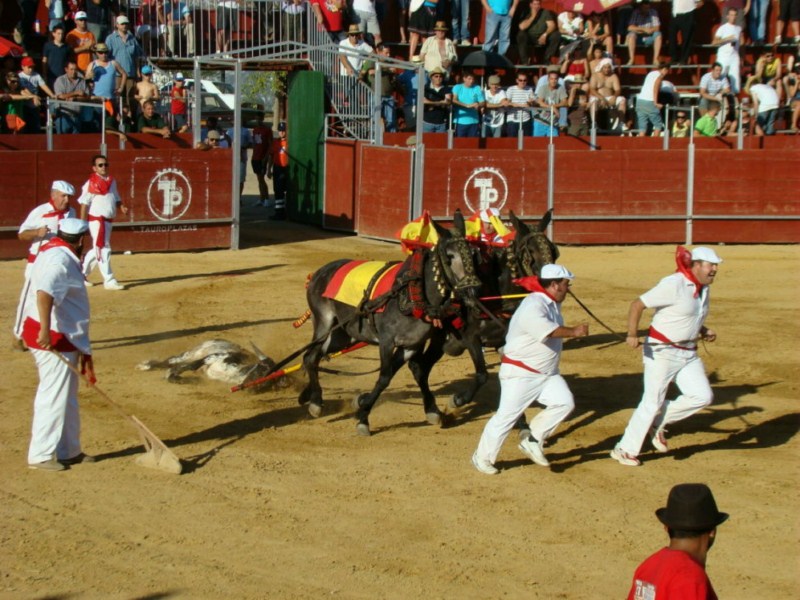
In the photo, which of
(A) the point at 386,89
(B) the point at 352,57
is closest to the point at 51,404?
(A) the point at 386,89

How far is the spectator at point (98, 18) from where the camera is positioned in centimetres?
2558

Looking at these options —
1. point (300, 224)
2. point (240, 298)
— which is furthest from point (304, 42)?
point (240, 298)

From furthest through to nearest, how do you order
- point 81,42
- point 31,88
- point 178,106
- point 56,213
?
point 178,106 < point 81,42 < point 31,88 < point 56,213

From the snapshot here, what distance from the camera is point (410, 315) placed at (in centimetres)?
1085

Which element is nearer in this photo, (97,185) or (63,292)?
(63,292)

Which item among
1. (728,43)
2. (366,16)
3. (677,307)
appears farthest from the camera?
(728,43)

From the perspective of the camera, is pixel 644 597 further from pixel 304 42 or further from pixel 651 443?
pixel 304 42

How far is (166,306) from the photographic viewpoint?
1764 centimetres

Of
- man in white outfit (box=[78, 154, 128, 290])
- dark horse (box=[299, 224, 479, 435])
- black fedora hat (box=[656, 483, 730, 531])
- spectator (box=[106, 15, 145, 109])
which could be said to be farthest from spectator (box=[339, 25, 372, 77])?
black fedora hat (box=[656, 483, 730, 531])

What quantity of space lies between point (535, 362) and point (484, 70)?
2010 centimetres

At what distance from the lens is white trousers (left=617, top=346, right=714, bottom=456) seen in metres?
10.3

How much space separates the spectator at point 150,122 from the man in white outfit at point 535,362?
15.1 m

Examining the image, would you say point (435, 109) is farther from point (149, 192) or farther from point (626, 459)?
point (626, 459)

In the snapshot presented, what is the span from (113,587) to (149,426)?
376 centimetres
